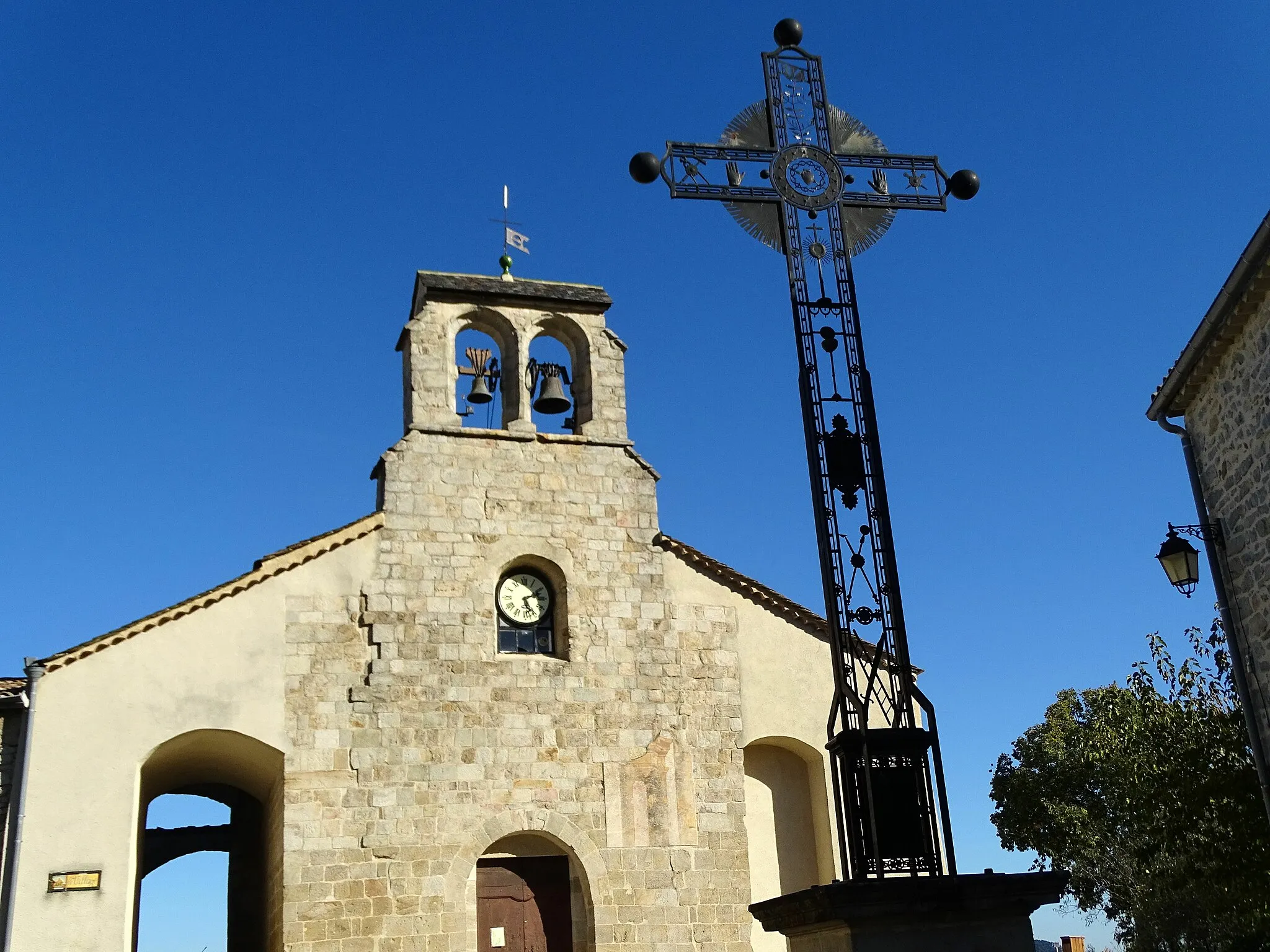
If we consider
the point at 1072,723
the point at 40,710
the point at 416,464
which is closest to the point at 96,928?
the point at 40,710

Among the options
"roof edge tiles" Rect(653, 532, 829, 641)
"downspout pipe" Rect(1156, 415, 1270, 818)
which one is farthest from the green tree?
"roof edge tiles" Rect(653, 532, 829, 641)

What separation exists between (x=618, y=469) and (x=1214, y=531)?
268 inches

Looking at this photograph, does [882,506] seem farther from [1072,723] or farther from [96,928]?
[1072,723]

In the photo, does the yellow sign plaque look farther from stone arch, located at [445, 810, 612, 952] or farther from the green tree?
the green tree

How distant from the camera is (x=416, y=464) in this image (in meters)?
14.5

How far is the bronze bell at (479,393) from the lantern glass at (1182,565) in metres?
8.07

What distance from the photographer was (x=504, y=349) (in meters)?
15.5

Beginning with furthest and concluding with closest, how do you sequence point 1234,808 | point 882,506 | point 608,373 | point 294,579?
point 608,373 → point 294,579 → point 1234,808 → point 882,506

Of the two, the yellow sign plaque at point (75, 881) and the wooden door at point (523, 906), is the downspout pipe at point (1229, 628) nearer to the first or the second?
the wooden door at point (523, 906)

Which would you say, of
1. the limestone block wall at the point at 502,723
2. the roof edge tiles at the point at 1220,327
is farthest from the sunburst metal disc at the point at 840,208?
the limestone block wall at the point at 502,723

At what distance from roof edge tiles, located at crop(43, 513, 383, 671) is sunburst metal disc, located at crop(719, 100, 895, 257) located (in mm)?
7338

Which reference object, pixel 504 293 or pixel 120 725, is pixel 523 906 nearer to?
pixel 120 725

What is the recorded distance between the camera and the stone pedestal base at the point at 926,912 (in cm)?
614

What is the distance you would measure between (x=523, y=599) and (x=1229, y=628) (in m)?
7.52
